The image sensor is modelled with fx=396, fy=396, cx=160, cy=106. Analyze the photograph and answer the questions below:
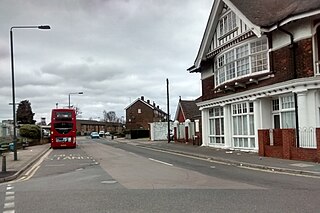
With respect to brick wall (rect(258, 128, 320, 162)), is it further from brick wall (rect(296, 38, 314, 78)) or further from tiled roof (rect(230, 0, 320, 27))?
tiled roof (rect(230, 0, 320, 27))

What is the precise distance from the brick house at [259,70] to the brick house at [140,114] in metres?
77.0

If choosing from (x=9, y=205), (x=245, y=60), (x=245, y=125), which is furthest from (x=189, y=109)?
(x=9, y=205)

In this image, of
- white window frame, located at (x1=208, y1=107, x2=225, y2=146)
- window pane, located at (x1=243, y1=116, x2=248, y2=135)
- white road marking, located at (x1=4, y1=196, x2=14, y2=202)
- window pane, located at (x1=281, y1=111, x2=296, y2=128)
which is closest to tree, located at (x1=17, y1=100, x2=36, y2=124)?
white window frame, located at (x1=208, y1=107, x2=225, y2=146)

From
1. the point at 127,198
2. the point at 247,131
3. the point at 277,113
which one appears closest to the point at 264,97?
the point at 277,113

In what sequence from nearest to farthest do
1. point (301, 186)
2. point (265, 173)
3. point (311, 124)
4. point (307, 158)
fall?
point (301, 186) → point (265, 173) → point (307, 158) → point (311, 124)

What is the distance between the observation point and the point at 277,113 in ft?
74.1

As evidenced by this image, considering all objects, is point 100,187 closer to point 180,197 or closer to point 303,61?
point 180,197

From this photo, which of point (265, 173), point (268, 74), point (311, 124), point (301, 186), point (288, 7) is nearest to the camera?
point (301, 186)

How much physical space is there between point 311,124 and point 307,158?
2156 mm

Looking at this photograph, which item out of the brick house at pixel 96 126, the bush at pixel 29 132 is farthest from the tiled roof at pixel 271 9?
the brick house at pixel 96 126

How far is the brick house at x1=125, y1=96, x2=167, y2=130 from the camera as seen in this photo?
358 ft

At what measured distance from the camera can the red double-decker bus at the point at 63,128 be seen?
4012cm

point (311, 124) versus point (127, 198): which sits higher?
point (311, 124)

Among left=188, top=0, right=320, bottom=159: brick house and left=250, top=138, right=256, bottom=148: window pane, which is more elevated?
left=188, top=0, right=320, bottom=159: brick house
